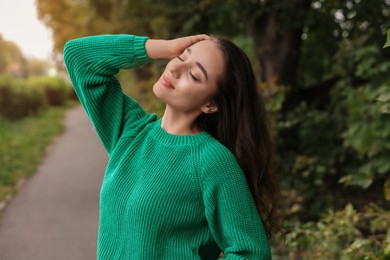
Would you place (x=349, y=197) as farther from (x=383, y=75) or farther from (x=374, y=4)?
(x=374, y=4)

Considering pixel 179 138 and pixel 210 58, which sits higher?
pixel 210 58

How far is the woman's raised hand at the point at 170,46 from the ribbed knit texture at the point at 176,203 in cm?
25

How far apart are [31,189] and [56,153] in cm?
328

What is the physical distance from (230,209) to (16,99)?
1479 cm

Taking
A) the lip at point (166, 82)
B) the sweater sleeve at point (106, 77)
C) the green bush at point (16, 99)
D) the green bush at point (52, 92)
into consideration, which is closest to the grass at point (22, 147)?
the green bush at point (16, 99)

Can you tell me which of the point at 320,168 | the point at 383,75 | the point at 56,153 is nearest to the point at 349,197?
the point at 320,168

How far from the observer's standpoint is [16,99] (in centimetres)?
1520

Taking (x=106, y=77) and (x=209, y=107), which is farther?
(x=106, y=77)

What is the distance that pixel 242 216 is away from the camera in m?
1.50

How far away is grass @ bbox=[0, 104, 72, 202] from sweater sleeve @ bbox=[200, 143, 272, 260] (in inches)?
214

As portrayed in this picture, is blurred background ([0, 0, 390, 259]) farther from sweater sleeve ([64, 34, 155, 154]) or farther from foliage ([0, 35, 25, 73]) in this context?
foliage ([0, 35, 25, 73])

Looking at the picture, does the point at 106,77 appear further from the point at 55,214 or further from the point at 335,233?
the point at 55,214

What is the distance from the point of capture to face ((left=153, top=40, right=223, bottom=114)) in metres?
1.58

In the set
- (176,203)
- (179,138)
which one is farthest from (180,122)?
(176,203)
